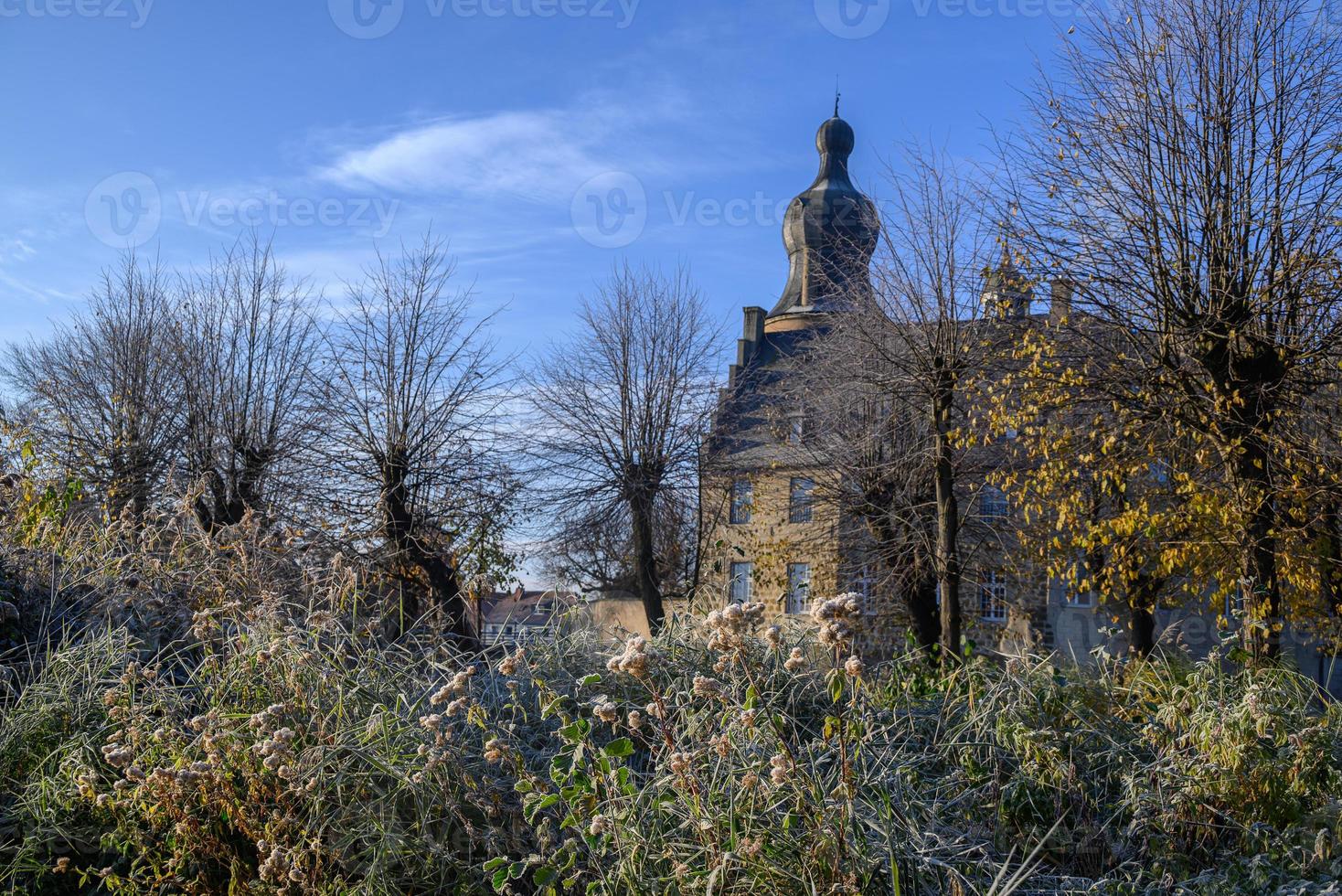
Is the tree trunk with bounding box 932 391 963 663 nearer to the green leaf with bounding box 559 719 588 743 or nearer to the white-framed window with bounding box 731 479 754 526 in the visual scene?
the green leaf with bounding box 559 719 588 743

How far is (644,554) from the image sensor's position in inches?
859

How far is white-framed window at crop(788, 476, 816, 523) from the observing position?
18.4m

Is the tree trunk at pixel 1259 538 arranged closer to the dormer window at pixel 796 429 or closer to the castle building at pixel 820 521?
the castle building at pixel 820 521

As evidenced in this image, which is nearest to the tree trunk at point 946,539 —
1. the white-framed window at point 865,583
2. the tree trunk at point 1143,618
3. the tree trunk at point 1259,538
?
the tree trunk at point 1259,538

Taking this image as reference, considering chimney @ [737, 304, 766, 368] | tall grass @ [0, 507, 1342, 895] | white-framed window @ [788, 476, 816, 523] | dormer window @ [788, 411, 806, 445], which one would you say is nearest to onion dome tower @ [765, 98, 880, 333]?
chimney @ [737, 304, 766, 368]

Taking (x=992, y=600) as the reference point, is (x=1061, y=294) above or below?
above

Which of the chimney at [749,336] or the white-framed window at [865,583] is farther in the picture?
the chimney at [749,336]

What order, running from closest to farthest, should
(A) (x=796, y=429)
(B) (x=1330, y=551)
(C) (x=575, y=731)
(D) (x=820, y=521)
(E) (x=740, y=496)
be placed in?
(C) (x=575, y=731)
(B) (x=1330, y=551)
(D) (x=820, y=521)
(A) (x=796, y=429)
(E) (x=740, y=496)

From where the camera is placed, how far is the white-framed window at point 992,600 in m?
20.7

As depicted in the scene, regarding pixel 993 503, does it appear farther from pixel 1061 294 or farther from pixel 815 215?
pixel 815 215

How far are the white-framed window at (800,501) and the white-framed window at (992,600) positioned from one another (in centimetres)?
346

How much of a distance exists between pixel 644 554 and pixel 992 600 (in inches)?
279

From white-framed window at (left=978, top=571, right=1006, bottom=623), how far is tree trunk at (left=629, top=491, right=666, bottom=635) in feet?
21.0

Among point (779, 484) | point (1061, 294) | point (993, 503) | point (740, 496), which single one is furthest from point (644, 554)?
point (1061, 294)
